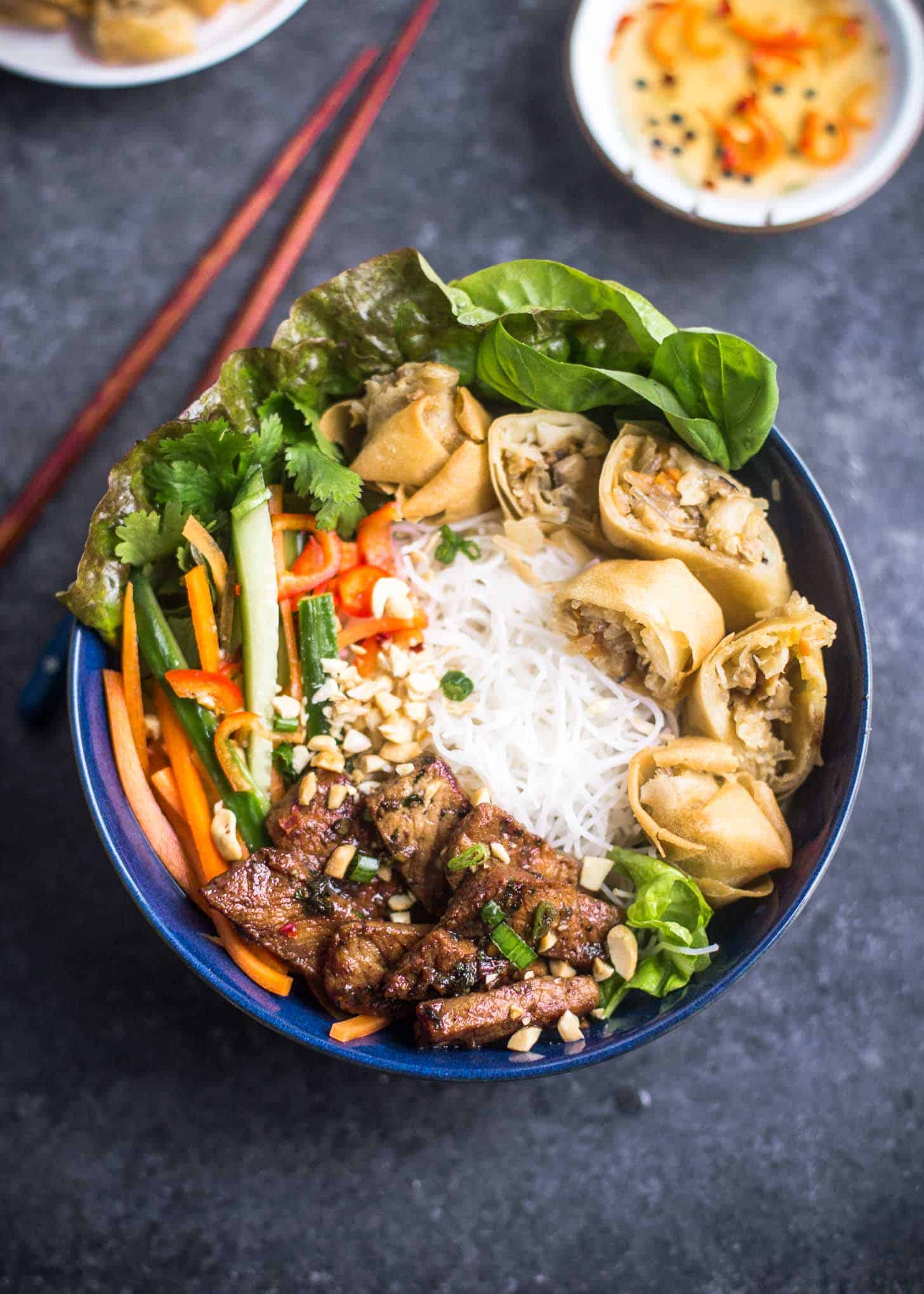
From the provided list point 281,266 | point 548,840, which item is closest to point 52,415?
point 281,266

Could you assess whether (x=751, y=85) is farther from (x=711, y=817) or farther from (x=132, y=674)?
(x=132, y=674)

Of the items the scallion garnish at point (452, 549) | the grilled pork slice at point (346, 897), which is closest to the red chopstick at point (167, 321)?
the scallion garnish at point (452, 549)

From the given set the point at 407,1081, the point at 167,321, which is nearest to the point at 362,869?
the point at 407,1081

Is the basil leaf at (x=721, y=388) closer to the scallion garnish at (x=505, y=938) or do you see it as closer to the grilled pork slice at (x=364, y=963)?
the scallion garnish at (x=505, y=938)

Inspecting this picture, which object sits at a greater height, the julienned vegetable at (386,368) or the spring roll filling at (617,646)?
the julienned vegetable at (386,368)

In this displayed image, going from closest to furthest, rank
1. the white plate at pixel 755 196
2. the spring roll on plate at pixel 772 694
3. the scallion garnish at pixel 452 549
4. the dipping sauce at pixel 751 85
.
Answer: the spring roll on plate at pixel 772 694
the scallion garnish at pixel 452 549
the white plate at pixel 755 196
the dipping sauce at pixel 751 85

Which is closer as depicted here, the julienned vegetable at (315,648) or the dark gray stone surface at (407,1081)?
the julienned vegetable at (315,648)
